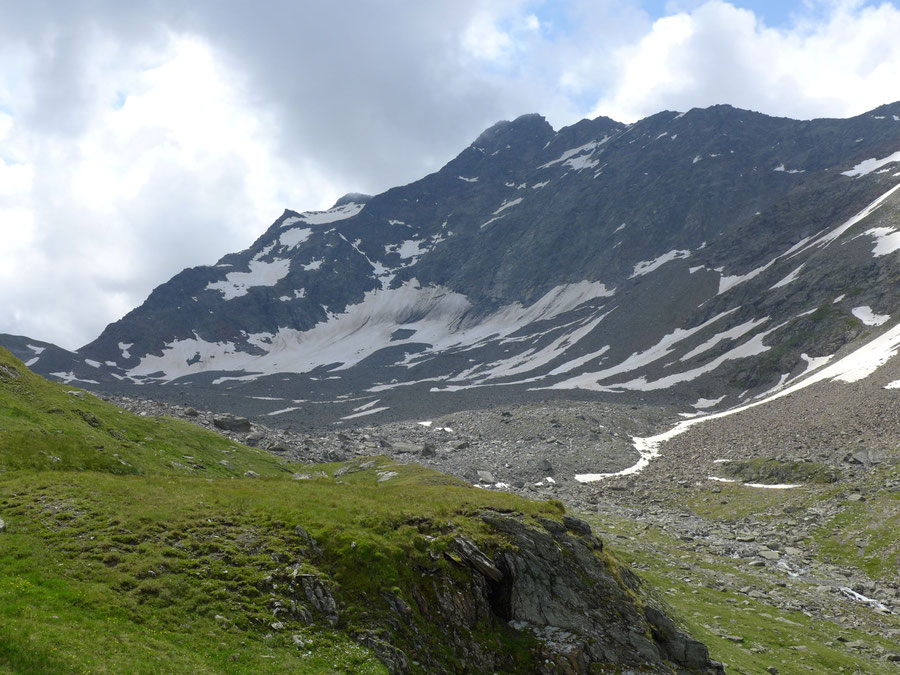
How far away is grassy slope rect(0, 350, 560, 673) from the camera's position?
46.0ft

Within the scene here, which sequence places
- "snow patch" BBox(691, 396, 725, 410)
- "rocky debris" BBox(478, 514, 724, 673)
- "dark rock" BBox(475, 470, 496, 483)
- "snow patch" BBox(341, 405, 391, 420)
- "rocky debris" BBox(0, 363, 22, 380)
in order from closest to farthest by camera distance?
"rocky debris" BBox(478, 514, 724, 673) → "rocky debris" BBox(0, 363, 22, 380) → "dark rock" BBox(475, 470, 496, 483) → "snow patch" BBox(691, 396, 725, 410) → "snow patch" BBox(341, 405, 391, 420)

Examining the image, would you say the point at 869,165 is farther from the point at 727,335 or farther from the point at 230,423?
the point at 230,423

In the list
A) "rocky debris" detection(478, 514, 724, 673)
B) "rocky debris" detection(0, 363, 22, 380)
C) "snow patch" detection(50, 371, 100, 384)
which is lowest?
"rocky debris" detection(478, 514, 724, 673)

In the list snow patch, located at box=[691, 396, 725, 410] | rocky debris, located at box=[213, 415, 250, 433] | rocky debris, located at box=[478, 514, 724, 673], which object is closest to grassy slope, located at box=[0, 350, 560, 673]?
rocky debris, located at box=[478, 514, 724, 673]

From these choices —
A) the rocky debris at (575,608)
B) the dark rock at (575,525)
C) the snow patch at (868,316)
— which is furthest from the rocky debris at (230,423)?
the snow patch at (868,316)

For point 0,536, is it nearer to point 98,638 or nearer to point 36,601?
point 36,601

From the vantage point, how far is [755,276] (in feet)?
458

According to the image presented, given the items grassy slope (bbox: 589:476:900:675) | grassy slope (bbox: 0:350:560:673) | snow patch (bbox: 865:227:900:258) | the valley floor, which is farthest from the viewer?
snow patch (bbox: 865:227:900:258)

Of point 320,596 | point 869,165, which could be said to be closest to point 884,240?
point 869,165

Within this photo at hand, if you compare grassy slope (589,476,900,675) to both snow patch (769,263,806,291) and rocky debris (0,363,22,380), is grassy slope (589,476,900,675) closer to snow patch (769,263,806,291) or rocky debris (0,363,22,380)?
rocky debris (0,363,22,380)

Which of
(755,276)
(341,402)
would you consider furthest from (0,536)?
(755,276)

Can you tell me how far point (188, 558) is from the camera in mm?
17703

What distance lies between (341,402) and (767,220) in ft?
449

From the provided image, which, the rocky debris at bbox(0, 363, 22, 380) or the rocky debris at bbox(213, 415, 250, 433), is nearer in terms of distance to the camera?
the rocky debris at bbox(0, 363, 22, 380)
